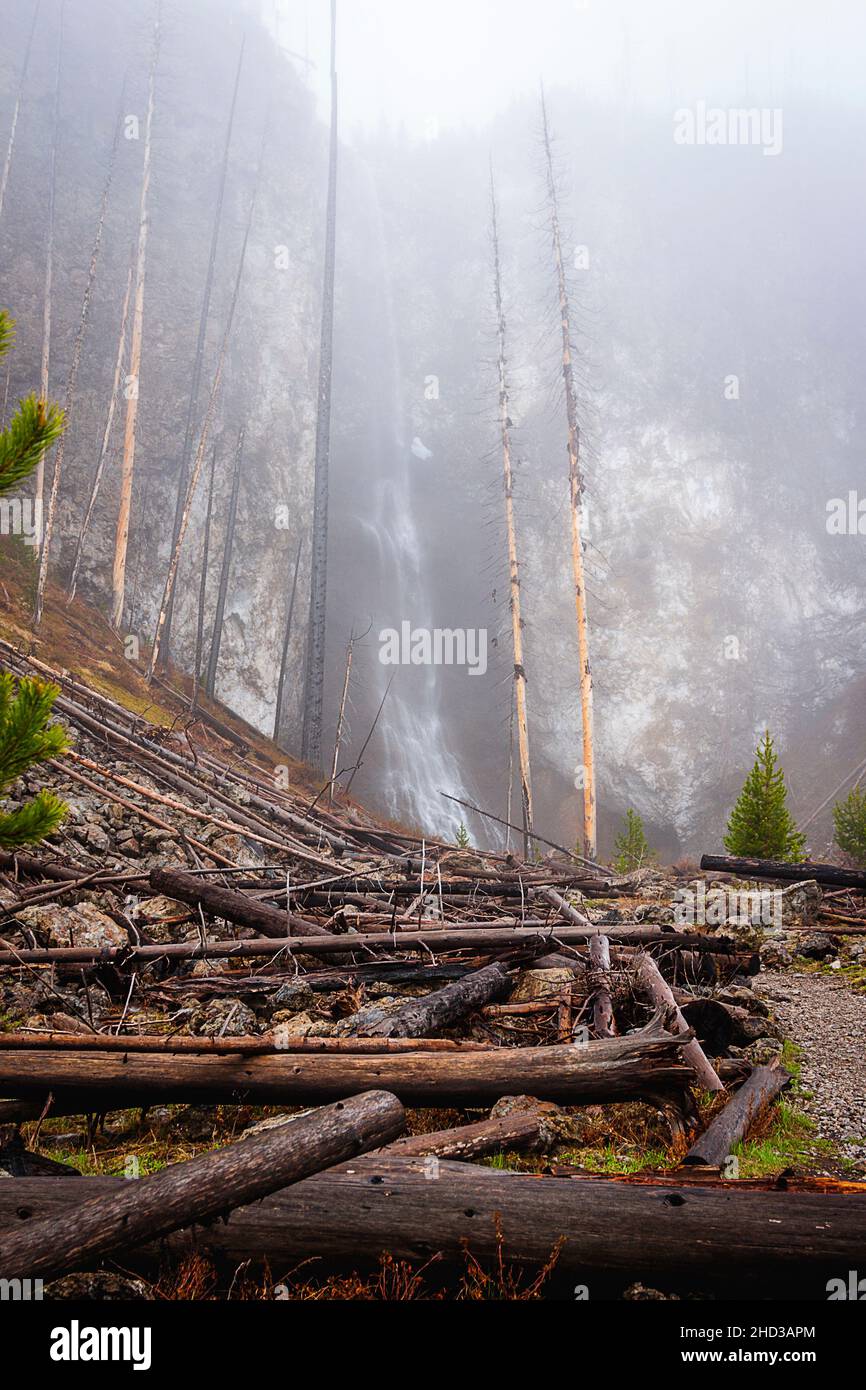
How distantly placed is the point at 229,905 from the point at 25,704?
3.86 m

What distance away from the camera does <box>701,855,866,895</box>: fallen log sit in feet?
43.5

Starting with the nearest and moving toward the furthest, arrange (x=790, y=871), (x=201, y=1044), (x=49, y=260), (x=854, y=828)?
(x=201, y=1044)
(x=790, y=871)
(x=854, y=828)
(x=49, y=260)

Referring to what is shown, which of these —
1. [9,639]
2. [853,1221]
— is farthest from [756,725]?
[853,1221]

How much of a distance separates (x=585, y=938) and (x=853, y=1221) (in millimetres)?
4270

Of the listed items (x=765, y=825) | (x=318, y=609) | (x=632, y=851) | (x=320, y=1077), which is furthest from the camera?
(x=318, y=609)

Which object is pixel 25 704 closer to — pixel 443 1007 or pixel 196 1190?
pixel 196 1190

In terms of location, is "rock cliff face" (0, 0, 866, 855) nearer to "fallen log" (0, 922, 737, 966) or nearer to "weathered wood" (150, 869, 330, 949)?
"weathered wood" (150, 869, 330, 949)

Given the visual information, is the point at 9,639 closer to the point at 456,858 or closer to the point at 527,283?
the point at 456,858

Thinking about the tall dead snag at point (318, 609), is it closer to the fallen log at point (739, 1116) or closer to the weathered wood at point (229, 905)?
the weathered wood at point (229, 905)

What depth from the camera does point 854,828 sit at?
1886cm

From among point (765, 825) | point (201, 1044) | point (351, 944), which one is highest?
point (765, 825)

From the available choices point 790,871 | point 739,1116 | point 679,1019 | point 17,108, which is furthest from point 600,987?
point 17,108

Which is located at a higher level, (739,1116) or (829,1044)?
(739,1116)

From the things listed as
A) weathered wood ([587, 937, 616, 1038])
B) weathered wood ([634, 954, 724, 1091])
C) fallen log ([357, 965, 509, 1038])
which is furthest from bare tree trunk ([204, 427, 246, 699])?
weathered wood ([634, 954, 724, 1091])
